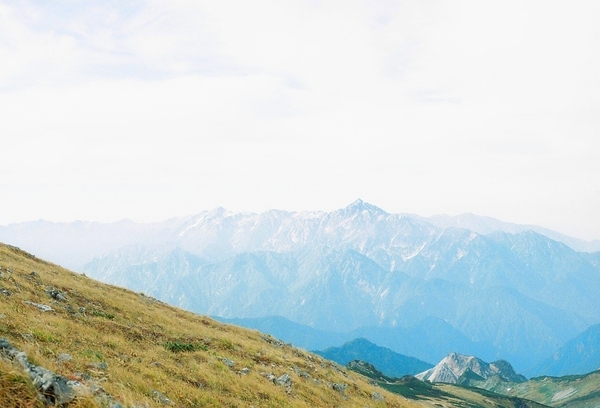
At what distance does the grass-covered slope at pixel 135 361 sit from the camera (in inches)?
488

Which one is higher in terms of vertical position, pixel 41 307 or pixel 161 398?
pixel 41 307

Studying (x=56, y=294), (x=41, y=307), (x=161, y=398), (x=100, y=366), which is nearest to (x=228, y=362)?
(x=161, y=398)

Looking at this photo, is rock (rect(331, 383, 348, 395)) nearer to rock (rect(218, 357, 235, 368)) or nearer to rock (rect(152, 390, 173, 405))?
rock (rect(218, 357, 235, 368))

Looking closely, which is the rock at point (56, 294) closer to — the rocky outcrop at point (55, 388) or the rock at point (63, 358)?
the rock at point (63, 358)

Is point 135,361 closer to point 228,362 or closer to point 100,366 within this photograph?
point 100,366

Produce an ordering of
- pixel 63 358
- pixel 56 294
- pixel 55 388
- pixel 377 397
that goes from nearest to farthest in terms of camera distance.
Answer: pixel 55 388
pixel 63 358
pixel 56 294
pixel 377 397

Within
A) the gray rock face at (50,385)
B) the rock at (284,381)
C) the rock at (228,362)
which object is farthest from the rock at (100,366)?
the rock at (284,381)

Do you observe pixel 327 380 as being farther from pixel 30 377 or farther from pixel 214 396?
pixel 30 377

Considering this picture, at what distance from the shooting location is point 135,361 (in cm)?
Answer: 1695

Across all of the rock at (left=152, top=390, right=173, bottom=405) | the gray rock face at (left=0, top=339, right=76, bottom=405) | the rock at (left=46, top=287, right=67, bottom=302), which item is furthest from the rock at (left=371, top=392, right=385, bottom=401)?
the gray rock face at (left=0, top=339, right=76, bottom=405)

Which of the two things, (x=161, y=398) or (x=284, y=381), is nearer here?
(x=161, y=398)

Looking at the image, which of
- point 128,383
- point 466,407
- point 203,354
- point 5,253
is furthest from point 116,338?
point 466,407

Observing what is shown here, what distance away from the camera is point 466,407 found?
5418 inches

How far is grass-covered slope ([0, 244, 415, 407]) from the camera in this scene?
12.4 m
